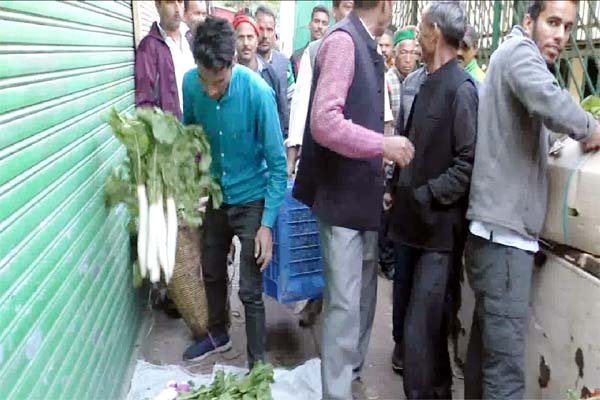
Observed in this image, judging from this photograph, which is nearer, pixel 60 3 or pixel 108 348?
pixel 60 3

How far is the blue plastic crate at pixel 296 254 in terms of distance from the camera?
3570mm

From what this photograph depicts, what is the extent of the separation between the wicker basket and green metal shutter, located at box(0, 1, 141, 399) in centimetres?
40

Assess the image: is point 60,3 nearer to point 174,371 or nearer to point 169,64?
point 169,64

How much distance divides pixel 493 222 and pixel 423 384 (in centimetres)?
103

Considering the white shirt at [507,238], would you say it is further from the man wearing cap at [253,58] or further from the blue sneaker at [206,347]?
the man wearing cap at [253,58]

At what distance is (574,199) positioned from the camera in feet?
8.45

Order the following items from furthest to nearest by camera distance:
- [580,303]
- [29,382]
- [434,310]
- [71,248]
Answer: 1. [434,310]
2. [580,303]
3. [71,248]
4. [29,382]

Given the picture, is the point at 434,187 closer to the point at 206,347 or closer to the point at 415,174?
the point at 415,174

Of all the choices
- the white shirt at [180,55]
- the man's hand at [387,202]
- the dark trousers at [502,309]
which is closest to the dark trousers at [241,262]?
the man's hand at [387,202]

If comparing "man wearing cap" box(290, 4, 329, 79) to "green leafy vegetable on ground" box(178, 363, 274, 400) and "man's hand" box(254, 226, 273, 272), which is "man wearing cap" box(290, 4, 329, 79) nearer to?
"man's hand" box(254, 226, 273, 272)

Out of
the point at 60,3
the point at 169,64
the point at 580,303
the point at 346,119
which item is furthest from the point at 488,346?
the point at 169,64

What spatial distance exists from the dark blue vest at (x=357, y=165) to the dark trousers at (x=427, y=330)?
40cm

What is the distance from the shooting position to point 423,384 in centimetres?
315

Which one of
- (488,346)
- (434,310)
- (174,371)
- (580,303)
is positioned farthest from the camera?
(174,371)
